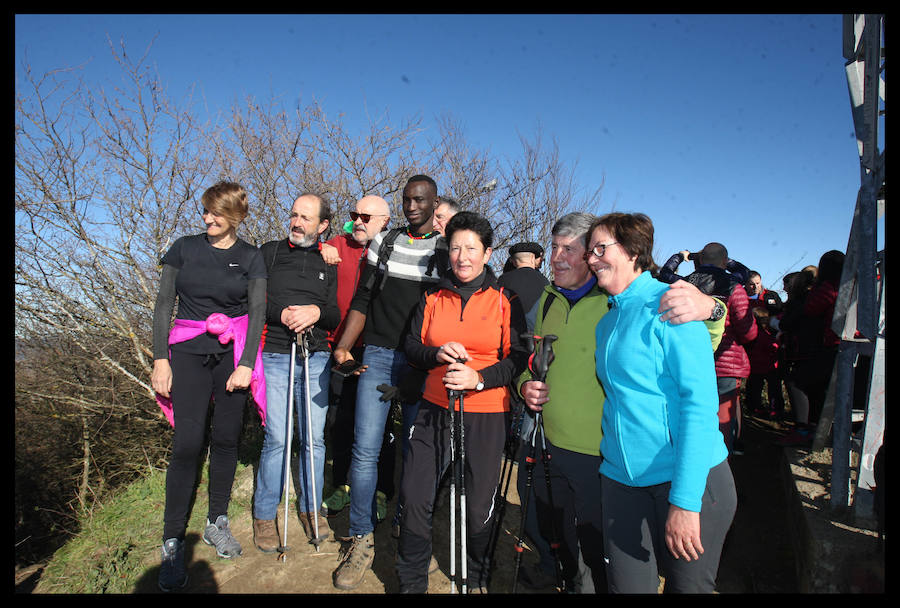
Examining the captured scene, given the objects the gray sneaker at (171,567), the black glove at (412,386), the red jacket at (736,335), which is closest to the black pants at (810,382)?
the red jacket at (736,335)

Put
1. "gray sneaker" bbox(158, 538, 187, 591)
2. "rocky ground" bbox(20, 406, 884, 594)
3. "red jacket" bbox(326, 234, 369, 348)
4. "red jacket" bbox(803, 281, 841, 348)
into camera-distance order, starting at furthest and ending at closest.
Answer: "red jacket" bbox(803, 281, 841, 348) < "red jacket" bbox(326, 234, 369, 348) < "rocky ground" bbox(20, 406, 884, 594) < "gray sneaker" bbox(158, 538, 187, 591)

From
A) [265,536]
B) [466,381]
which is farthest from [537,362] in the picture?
[265,536]

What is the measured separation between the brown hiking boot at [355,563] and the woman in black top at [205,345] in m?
0.87

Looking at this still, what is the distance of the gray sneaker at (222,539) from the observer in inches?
132

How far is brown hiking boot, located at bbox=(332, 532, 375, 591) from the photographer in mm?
3033

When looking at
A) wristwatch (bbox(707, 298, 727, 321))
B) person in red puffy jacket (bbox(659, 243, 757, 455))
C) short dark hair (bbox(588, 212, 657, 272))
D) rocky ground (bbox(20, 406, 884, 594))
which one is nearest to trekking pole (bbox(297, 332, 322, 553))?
rocky ground (bbox(20, 406, 884, 594))

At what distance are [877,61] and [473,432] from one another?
370cm

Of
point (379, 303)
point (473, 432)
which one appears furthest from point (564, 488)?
point (379, 303)

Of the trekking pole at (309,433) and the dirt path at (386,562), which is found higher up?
the trekking pole at (309,433)

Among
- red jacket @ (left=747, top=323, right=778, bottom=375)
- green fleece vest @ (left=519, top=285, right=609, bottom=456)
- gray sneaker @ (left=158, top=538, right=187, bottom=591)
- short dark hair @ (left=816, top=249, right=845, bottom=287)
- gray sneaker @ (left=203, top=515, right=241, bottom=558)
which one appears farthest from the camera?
red jacket @ (left=747, top=323, right=778, bottom=375)

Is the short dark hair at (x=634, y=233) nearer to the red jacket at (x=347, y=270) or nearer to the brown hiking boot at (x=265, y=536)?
the red jacket at (x=347, y=270)

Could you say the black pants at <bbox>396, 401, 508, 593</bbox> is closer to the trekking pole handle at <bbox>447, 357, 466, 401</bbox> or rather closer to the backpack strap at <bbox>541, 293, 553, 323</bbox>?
the trekking pole handle at <bbox>447, 357, 466, 401</bbox>

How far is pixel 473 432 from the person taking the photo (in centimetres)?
278
